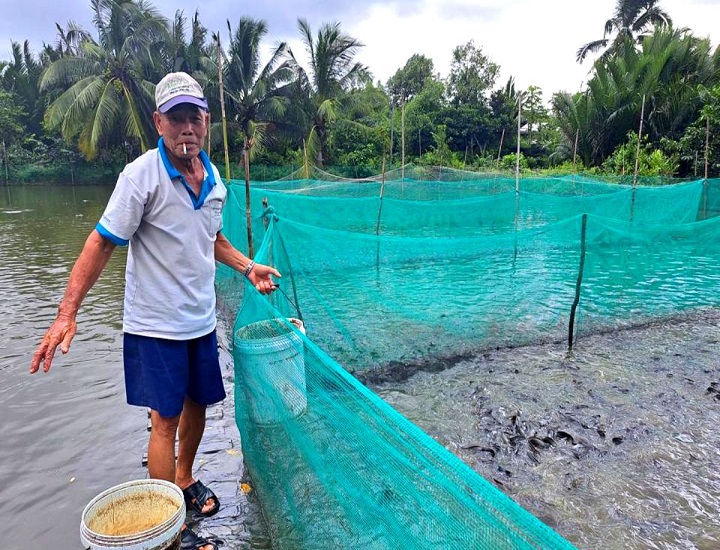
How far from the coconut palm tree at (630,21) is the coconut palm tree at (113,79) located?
21.2 m

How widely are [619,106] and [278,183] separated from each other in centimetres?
1301

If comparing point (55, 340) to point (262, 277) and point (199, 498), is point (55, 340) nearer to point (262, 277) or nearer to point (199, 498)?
point (262, 277)

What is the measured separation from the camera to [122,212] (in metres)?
1.68

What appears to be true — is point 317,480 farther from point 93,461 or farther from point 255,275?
point 93,461

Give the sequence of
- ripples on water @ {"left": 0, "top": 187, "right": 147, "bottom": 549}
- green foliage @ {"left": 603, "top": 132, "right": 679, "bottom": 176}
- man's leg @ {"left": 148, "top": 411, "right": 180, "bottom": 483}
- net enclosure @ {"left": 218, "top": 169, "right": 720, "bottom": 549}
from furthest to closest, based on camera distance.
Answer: green foliage @ {"left": 603, "top": 132, "right": 679, "bottom": 176}
ripples on water @ {"left": 0, "top": 187, "right": 147, "bottom": 549}
man's leg @ {"left": 148, "top": 411, "right": 180, "bottom": 483}
net enclosure @ {"left": 218, "top": 169, "right": 720, "bottom": 549}

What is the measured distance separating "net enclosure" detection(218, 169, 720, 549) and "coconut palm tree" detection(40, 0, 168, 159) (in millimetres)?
14476

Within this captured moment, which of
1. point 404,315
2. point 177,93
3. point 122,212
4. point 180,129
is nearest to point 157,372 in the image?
point 122,212

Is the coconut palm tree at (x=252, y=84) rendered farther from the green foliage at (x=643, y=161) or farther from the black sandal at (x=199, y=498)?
the black sandal at (x=199, y=498)

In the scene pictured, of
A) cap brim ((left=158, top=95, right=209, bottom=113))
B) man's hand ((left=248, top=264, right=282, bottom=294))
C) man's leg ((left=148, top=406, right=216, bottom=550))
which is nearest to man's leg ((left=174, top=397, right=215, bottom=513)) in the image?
man's leg ((left=148, top=406, right=216, bottom=550))

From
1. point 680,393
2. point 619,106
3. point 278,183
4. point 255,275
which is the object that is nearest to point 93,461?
point 255,275

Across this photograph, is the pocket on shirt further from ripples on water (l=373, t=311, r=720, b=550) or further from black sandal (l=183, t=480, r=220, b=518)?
ripples on water (l=373, t=311, r=720, b=550)

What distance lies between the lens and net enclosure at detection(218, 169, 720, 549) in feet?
3.86

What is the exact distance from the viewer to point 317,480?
175 cm

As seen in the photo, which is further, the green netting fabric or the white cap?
the white cap
